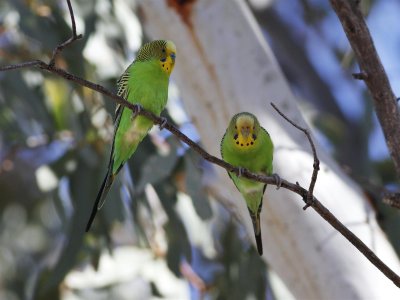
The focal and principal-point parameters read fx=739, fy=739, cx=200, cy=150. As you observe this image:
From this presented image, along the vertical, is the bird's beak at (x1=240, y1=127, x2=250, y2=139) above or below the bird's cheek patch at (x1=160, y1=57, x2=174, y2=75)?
below

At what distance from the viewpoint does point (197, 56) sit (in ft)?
7.82

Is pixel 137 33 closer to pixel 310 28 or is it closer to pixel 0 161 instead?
pixel 0 161

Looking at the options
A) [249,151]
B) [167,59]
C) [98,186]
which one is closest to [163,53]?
[167,59]

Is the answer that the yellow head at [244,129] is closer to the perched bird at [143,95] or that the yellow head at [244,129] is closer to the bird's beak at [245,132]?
the bird's beak at [245,132]

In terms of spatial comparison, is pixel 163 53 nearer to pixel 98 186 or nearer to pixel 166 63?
pixel 166 63

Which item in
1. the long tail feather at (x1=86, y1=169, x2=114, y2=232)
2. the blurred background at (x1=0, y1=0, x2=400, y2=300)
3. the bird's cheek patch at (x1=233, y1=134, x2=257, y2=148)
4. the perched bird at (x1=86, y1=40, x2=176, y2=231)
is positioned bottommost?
the bird's cheek patch at (x1=233, y1=134, x2=257, y2=148)

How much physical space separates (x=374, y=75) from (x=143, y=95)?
0.61 m

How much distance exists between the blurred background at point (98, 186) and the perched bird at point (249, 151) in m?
0.87

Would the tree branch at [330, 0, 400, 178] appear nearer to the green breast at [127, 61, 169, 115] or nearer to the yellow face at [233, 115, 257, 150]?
the yellow face at [233, 115, 257, 150]

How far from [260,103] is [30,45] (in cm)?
187

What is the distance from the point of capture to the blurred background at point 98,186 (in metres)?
3.07

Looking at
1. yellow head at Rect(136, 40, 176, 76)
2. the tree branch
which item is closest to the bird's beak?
the tree branch

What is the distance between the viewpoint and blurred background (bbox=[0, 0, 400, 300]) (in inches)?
121

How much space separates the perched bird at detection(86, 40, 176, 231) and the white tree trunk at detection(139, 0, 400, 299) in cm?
37
